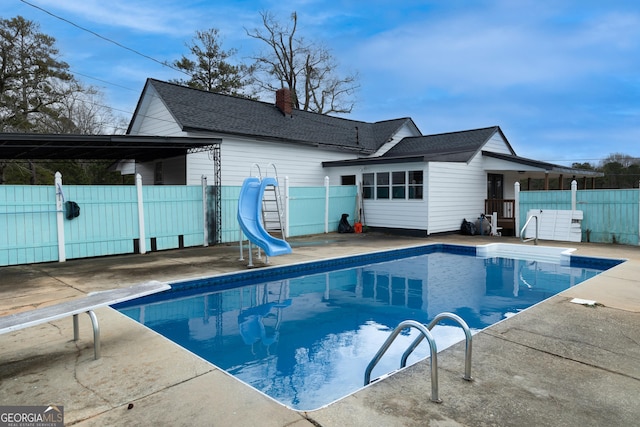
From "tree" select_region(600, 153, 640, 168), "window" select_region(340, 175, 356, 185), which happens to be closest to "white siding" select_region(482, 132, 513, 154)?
"window" select_region(340, 175, 356, 185)

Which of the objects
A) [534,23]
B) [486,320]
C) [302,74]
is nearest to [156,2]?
[534,23]

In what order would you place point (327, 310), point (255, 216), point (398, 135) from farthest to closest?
point (398, 135)
point (255, 216)
point (327, 310)

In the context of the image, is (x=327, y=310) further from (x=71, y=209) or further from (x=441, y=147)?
(x=441, y=147)

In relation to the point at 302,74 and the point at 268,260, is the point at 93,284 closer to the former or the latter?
the point at 268,260

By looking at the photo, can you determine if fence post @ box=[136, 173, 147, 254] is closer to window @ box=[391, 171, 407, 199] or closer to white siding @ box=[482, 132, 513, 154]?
window @ box=[391, 171, 407, 199]

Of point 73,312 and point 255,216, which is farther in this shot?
point 255,216

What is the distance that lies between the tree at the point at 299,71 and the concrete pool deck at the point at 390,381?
2576cm

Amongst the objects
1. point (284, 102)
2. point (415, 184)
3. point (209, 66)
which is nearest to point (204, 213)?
point (415, 184)

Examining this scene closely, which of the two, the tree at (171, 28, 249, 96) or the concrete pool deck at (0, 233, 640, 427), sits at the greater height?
the tree at (171, 28, 249, 96)

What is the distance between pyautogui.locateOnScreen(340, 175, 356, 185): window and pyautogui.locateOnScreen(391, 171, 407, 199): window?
2026 millimetres

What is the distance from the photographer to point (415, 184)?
13.3m

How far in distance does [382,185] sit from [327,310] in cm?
887

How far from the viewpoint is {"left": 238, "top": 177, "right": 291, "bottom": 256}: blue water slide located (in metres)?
8.00

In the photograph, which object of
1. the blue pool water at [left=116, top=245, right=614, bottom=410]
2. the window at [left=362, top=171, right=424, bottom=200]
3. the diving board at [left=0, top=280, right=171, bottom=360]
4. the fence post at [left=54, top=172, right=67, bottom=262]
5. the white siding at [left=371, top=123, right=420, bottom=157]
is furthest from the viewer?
the white siding at [left=371, top=123, right=420, bottom=157]
